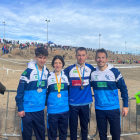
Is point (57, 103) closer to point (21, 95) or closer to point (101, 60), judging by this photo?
point (21, 95)

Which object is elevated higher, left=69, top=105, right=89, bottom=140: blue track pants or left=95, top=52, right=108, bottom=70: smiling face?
left=95, top=52, right=108, bottom=70: smiling face

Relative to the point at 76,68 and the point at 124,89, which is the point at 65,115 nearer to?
the point at 76,68

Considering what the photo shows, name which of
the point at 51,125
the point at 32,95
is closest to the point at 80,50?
the point at 32,95

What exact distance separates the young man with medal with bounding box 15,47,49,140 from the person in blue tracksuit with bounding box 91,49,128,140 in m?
1.18

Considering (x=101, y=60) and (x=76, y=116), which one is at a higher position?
(x=101, y=60)

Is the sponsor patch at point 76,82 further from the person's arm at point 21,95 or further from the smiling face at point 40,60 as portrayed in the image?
the person's arm at point 21,95

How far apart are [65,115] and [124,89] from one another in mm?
1367

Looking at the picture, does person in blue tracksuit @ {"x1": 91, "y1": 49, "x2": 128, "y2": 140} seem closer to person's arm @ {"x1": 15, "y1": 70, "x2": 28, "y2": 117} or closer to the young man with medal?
the young man with medal

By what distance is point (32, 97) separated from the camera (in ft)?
8.86

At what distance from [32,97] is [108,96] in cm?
158

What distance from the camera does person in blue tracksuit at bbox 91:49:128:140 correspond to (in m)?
2.76

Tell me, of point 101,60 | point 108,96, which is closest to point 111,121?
point 108,96

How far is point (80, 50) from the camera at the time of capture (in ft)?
9.93

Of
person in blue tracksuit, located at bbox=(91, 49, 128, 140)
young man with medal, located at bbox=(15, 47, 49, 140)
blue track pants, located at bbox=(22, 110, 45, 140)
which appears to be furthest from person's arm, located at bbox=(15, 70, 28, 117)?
person in blue tracksuit, located at bbox=(91, 49, 128, 140)
